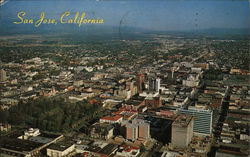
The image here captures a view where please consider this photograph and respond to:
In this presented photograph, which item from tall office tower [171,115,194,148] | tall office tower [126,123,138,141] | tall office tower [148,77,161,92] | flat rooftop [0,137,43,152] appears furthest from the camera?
tall office tower [148,77,161,92]

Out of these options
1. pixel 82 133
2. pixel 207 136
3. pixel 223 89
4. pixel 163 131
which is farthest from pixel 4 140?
pixel 223 89

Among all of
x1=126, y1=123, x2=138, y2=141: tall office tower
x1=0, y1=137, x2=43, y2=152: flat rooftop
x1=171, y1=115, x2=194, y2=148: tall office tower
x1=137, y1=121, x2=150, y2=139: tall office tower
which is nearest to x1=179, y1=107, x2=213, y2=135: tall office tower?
x1=171, y1=115, x2=194, y2=148: tall office tower

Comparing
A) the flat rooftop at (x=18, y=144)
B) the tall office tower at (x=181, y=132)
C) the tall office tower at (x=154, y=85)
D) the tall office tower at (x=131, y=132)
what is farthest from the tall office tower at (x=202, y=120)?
the tall office tower at (x=154, y=85)

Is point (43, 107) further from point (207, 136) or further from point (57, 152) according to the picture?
point (207, 136)

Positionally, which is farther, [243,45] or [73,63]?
[243,45]

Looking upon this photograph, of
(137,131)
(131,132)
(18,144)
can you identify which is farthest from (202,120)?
(18,144)

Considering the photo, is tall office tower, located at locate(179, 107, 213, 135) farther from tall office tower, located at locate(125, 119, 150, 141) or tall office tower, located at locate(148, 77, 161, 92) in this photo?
tall office tower, located at locate(148, 77, 161, 92)

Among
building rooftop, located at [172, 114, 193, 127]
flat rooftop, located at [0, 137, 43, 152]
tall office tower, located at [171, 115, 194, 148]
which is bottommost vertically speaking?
flat rooftop, located at [0, 137, 43, 152]

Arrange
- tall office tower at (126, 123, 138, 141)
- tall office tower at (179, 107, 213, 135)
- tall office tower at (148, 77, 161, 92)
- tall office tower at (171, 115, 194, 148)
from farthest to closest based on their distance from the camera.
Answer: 1. tall office tower at (148, 77, 161, 92)
2. tall office tower at (179, 107, 213, 135)
3. tall office tower at (126, 123, 138, 141)
4. tall office tower at (171, 115, 194, 148)
